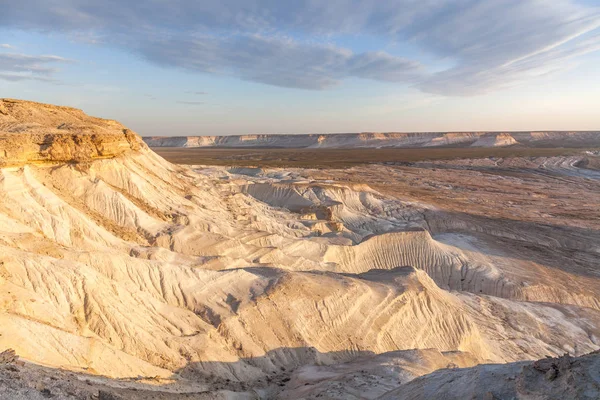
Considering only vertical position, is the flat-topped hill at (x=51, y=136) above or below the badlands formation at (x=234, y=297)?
above

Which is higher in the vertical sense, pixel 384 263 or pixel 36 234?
pixel 36 234

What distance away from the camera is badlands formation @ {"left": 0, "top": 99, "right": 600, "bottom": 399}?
906cm

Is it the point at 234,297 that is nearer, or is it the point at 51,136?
the point at 234,297

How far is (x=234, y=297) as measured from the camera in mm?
13641

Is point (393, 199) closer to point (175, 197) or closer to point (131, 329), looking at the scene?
point (175, 197)

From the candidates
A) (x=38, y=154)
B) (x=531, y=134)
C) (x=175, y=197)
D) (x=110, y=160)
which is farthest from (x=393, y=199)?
(x=531, y=134)

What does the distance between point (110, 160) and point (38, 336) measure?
16.0 meters

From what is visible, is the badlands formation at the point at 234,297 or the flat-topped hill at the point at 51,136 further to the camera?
the flat-topped hill at the point at 51,136

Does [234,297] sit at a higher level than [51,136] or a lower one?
lower

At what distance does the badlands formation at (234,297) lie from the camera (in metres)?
9.06

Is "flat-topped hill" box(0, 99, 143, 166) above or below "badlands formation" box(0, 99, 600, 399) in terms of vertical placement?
above

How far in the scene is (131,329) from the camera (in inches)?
438

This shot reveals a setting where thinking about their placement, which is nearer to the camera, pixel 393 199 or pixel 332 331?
pixel 332 331

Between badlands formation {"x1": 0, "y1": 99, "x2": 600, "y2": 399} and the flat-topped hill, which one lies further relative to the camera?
the flat-topped hill
